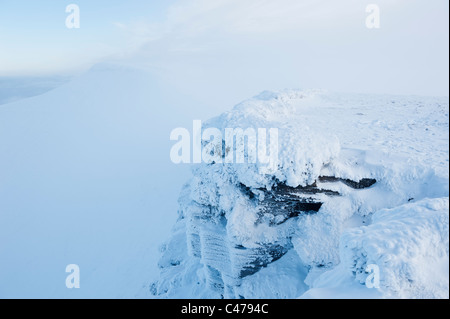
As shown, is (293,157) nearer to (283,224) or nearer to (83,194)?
(283,224)

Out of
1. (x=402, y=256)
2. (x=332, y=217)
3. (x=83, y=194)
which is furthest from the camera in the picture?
(x=83, y=194)

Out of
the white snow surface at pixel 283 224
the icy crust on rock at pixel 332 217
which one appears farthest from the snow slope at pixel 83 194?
the icy crust on rock at pixel 332 217

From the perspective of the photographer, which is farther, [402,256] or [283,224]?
[283,224]

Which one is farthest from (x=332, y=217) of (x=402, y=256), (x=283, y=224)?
(x=402, y=256)

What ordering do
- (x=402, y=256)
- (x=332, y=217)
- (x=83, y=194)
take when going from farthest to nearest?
(x=83, y=194) < (x=332, y=217) < (x=402, y=256)

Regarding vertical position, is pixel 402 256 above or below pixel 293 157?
below

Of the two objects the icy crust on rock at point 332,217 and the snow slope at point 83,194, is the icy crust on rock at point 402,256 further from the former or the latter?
the snow slope at point 83,194

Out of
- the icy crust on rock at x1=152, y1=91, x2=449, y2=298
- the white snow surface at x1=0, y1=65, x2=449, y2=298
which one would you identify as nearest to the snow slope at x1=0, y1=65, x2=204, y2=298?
the white snow surface at x1=0, y1=65, x2=449, y2=298

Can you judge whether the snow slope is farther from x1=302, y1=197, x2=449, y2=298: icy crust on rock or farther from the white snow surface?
x1=302, y1=197, x2=449, y2=298: icy crust on rock
